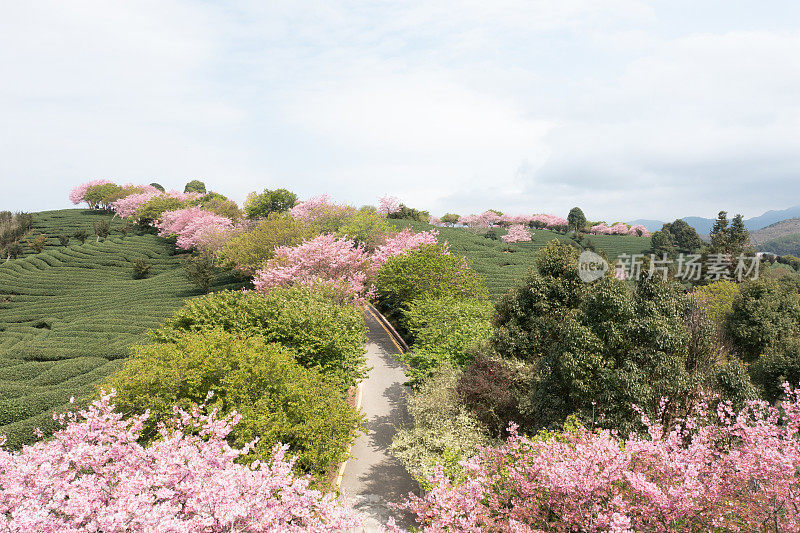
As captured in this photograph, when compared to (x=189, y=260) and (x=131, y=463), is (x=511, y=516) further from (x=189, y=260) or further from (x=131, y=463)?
(x=189, y=260)

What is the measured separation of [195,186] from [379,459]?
4042 inches

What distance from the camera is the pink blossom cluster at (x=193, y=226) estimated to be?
4059cm

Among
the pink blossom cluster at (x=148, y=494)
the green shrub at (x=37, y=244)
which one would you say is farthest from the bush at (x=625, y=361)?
the green shrub at (x=37, y=244)

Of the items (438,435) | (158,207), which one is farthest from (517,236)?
(438,435)

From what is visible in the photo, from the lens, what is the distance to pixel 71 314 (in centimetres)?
2984

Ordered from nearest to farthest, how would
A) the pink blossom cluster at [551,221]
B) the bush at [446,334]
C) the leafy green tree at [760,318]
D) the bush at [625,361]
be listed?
the bush at [625,361] → the bush at [446,334] → the leafy green tree at [760,318] → the pink blossom cluster at [551,221]

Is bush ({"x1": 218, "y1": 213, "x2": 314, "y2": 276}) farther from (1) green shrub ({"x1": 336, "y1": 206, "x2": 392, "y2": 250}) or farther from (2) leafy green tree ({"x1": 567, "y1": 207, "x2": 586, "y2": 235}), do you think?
(2) leafy green tree ({"x1": 567, "y1": 207, "x2": 586, "y2": 235})

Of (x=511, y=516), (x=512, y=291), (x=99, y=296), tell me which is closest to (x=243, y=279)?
(x=99, y=296)

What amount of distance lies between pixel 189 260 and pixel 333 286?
3191 cm

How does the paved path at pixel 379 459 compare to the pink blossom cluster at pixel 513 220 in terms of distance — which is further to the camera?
the pink blossom cluster at pixel 513 220

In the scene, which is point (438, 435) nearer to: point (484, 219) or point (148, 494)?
point (148, 494)

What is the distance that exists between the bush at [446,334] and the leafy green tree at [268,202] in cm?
4061

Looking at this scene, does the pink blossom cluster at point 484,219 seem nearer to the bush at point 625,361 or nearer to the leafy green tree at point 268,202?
the leafy green tree at point 268,202

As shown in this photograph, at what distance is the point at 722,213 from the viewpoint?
49562 millimetres
